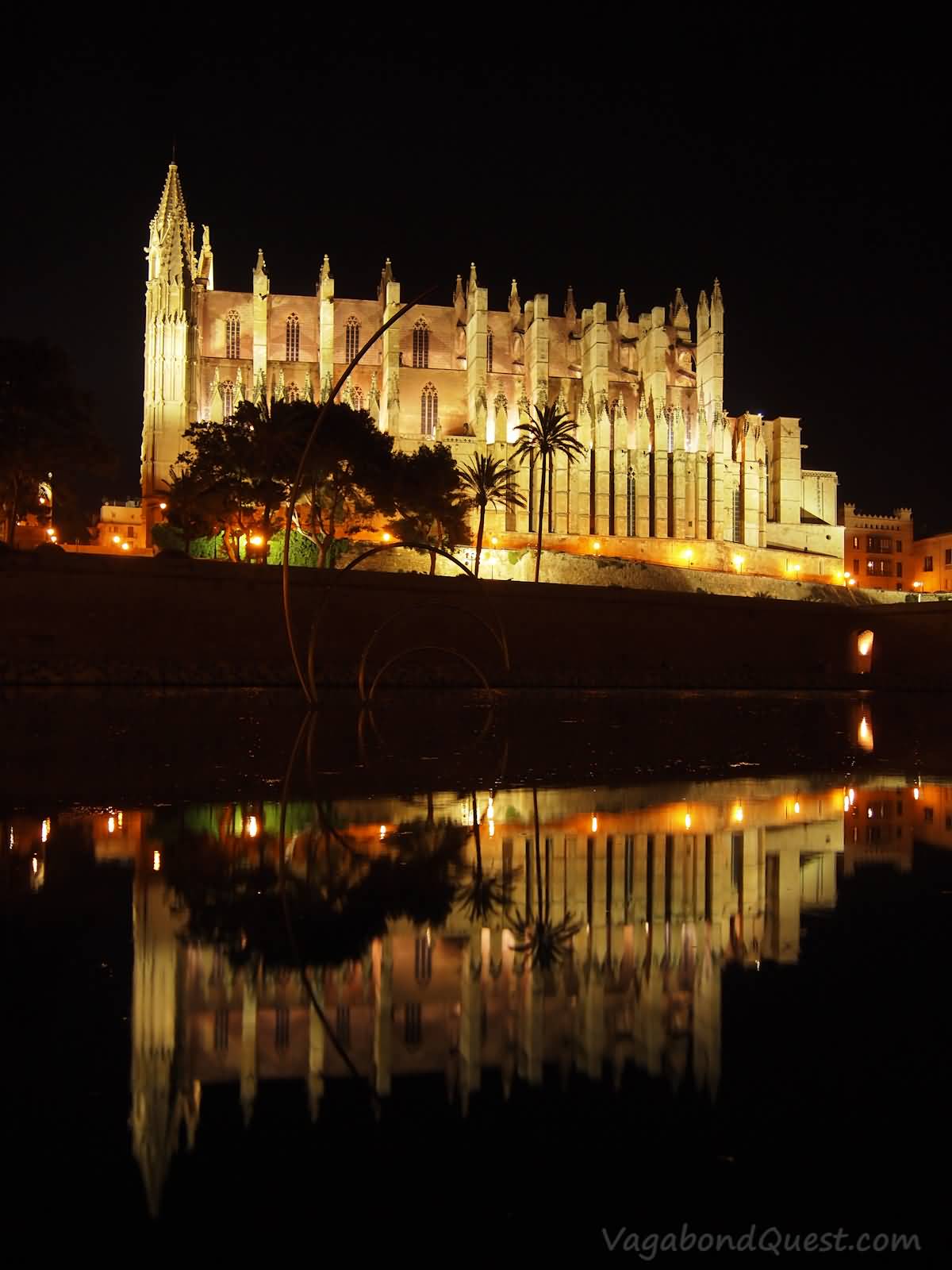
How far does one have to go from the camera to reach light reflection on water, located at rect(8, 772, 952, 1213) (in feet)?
10.8

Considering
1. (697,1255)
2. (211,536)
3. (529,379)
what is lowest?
(697,1255)

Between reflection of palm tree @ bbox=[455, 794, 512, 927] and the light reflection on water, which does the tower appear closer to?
the light reflection on water

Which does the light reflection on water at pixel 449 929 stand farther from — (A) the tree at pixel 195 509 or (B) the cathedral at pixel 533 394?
(B) the cathedral at pixel 533 394

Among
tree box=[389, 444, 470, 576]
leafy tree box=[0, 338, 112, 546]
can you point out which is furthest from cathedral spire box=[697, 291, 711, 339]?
leafy tree box=[0, 338, 112, 546]

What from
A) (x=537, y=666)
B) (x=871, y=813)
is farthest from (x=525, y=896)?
(x=537, y=666)


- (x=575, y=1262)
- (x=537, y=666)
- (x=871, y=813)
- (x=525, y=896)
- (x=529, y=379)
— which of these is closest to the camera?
(x=575, y=1262)

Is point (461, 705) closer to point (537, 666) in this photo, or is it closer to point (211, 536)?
point (537, 666)

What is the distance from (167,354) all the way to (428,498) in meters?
21.7

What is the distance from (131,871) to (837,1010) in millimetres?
3664

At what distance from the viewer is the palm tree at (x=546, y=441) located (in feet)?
192

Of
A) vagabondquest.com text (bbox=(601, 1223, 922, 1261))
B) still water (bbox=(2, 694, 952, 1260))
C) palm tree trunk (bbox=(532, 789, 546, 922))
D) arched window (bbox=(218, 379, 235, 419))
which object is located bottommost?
vagabondquest.com text (bbox=(601, 1223, 922, 1261))

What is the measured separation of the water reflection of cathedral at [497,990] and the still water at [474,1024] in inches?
0.6

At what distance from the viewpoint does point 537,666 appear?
33750mm

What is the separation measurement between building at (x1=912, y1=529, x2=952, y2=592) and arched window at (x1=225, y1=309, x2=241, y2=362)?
47.2 m
